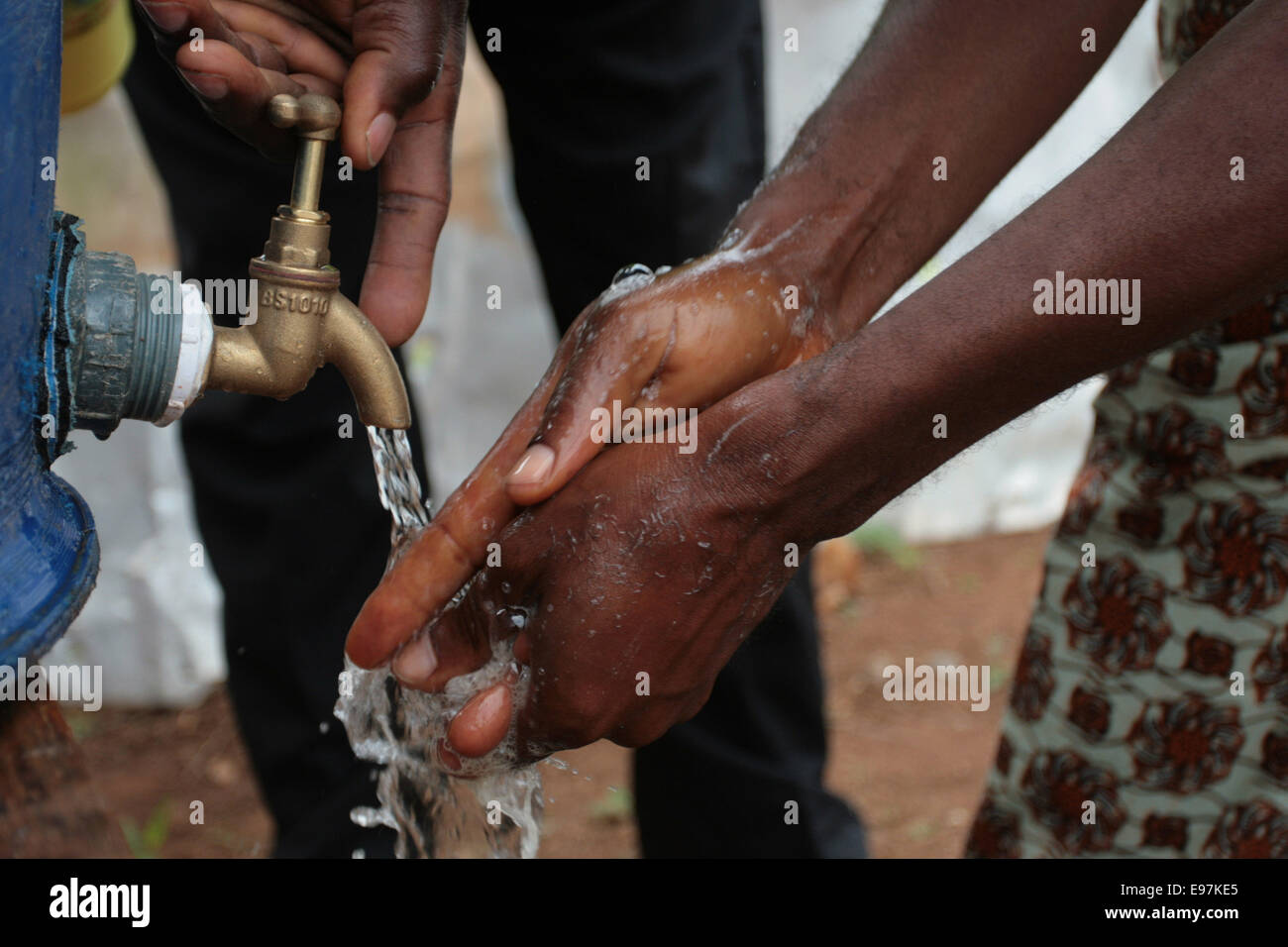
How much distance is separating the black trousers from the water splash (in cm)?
29

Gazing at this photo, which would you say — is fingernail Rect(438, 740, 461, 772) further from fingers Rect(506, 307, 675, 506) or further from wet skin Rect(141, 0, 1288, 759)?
fingers Rect(506, 307, 675, 506)

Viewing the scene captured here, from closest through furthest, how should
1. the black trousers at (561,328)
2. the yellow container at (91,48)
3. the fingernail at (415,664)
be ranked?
the fingernail at (415,664) → the yellow container at (91,48) → the black trousers at (561,328)

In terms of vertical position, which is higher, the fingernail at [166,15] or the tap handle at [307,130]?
the fingernail at [166,15]

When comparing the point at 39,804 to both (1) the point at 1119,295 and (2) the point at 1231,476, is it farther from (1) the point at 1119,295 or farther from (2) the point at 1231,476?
(2) the point at 1231,476

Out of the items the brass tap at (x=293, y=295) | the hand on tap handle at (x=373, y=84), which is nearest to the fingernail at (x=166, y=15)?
the hand on tap handle at (x=373, y=84)

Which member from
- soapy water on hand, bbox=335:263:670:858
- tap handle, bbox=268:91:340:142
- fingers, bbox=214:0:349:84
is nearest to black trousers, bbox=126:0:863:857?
soapy water on hand, bbox=335:263:670:858

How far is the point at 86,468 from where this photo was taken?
244cm

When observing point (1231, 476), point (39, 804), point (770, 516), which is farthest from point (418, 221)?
point (1231, 476)

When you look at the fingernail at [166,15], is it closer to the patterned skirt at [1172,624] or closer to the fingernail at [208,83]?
the fingernail at [208,83]

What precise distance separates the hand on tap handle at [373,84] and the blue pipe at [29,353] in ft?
0.72

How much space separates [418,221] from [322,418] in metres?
0.53

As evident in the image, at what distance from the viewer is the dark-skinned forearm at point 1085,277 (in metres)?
0.85

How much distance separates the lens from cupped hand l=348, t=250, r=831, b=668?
41.5 inches

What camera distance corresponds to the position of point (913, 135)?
124 cm
